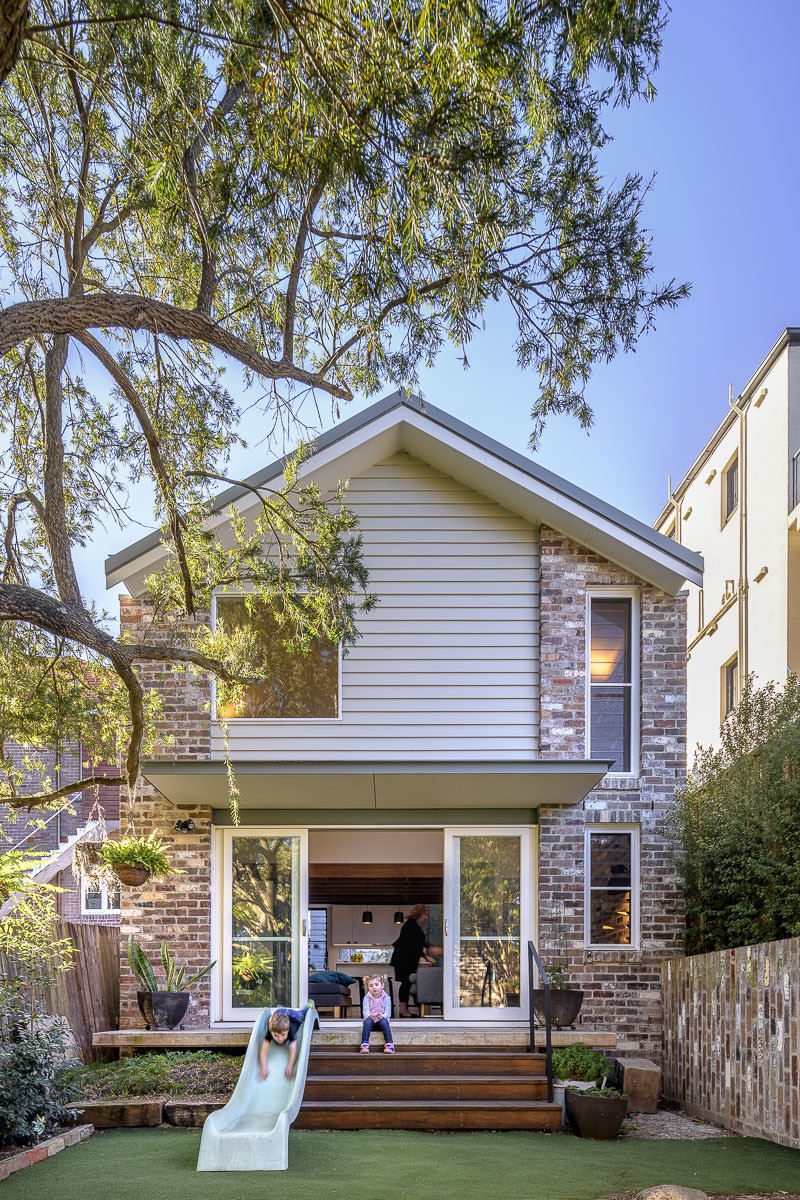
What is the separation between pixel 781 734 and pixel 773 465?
25.5ft

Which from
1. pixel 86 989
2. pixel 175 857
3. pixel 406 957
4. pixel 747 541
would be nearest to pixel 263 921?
pixel 175 857

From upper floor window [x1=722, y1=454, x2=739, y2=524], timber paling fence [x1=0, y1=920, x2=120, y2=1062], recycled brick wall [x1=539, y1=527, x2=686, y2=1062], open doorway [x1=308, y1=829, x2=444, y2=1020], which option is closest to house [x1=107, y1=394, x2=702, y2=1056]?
recycled brick wall [x1=539, y1=527, x2=686, y2=1062]

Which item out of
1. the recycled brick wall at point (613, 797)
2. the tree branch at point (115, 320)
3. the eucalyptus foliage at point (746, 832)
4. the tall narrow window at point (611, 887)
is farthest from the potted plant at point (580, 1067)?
the tree branch at point (115, 320)

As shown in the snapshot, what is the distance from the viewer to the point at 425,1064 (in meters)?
10.9

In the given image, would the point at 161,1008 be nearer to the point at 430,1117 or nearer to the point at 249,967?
the point at 249,967

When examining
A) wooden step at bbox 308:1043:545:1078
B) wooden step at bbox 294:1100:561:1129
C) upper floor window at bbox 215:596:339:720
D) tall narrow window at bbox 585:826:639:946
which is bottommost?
wooden step at bbox 294:1100:561:1129

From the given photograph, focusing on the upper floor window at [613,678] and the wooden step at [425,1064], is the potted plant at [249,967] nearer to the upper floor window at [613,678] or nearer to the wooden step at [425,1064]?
the wooden step at [425,1064]

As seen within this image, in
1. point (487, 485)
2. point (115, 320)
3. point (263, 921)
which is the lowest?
point (263, 921)

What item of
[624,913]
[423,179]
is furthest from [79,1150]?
[423,179]

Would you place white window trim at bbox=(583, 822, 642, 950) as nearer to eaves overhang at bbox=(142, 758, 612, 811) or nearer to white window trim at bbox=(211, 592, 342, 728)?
eaves overhang at bbox=(142, 758, 612, 811)

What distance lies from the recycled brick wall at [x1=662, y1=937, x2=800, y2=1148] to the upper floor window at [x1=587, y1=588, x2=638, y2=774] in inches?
90.6

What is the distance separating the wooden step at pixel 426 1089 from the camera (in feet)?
33.9

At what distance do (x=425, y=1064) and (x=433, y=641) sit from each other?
4296 millimetres

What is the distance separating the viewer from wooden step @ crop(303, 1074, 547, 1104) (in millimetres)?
10344
